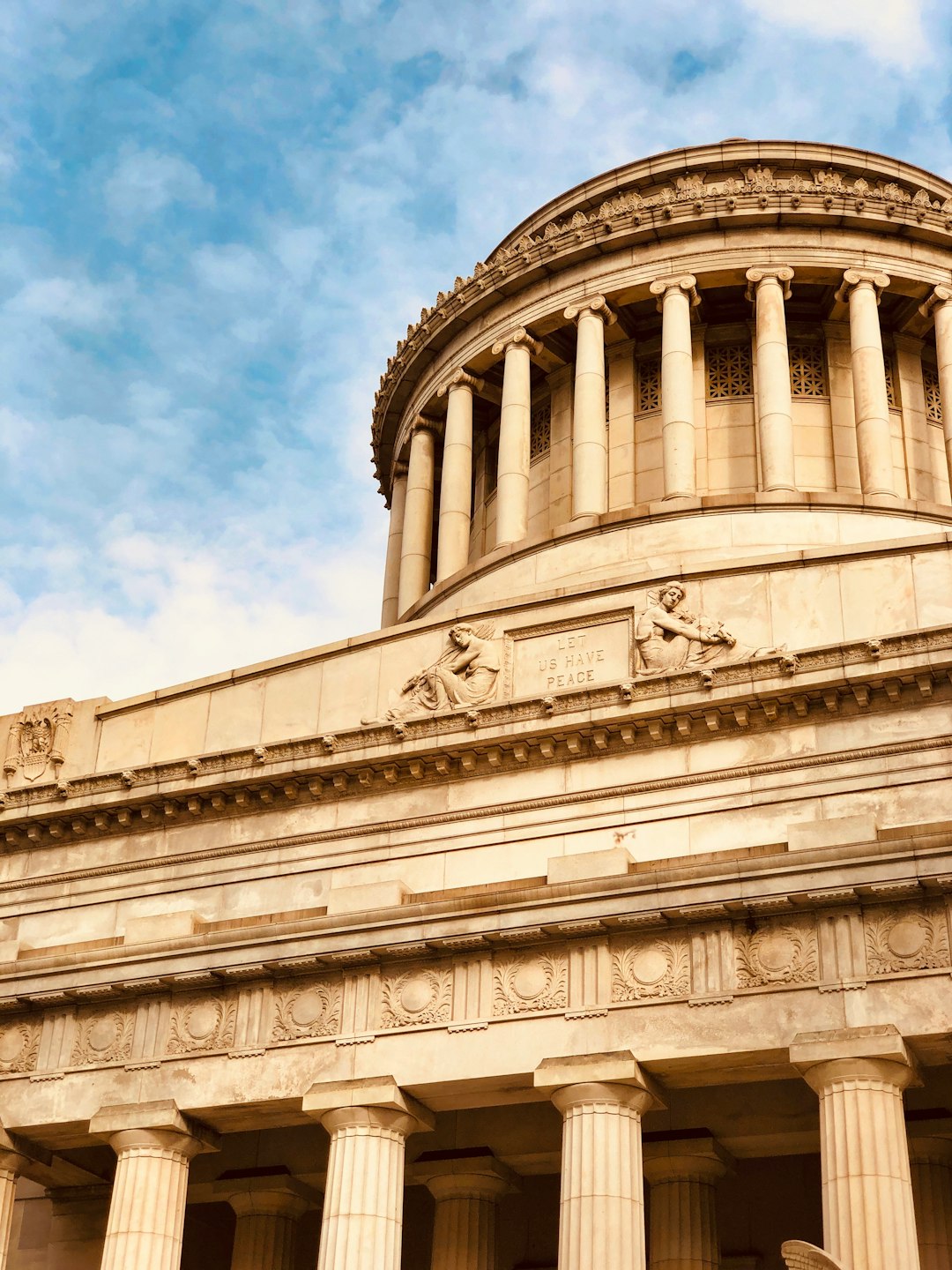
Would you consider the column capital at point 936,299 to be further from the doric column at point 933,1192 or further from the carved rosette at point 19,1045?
the carved rosette at point 19,1045

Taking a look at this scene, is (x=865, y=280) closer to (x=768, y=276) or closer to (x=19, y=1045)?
(x=768, y=276)

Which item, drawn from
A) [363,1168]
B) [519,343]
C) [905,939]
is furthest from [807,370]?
[363,1168]

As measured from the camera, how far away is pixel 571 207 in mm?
43625

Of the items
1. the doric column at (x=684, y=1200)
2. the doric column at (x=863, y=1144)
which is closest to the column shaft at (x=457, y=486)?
the doric column at (x=684, y=1200)

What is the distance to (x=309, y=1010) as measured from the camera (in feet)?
77.6

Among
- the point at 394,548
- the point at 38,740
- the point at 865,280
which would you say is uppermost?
the point at 865,280

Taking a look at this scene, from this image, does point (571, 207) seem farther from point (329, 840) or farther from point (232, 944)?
point (232, 944)

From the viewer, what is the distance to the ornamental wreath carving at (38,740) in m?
30.8

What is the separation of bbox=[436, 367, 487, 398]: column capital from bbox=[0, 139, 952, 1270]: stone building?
7.50m

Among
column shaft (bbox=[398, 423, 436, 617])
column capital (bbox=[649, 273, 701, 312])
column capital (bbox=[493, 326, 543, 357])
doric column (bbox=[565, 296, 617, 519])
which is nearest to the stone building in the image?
doric column (bbox=[565, 296, 617, 519])

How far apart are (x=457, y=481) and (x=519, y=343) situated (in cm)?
346

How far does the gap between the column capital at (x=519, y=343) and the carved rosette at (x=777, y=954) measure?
22.8 m

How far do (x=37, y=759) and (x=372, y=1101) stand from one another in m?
11.0

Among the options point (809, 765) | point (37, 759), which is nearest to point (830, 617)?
point (809, 765)
